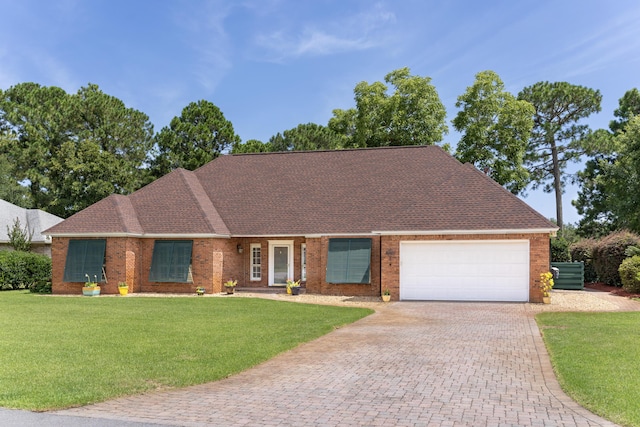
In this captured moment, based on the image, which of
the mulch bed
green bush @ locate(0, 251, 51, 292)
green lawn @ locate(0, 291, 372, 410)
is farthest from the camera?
green bush @ locate(0, 251, 51, 292)

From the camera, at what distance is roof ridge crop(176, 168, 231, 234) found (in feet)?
75.8

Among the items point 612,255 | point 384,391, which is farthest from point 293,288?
point 612,255

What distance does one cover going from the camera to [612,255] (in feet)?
82.8

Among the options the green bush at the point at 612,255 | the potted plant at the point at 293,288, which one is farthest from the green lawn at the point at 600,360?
the green bush at the point at 612,255

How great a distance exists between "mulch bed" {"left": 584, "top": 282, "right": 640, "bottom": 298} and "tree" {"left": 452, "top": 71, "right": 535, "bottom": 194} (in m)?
10.1

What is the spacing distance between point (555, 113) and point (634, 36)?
85.6 ft

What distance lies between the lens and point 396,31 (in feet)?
64.1

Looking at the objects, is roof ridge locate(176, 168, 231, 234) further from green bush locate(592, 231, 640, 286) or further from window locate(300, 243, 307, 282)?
green bush locate(592, 231, 640, 286)

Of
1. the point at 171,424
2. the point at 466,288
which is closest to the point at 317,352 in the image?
the point at 171,424

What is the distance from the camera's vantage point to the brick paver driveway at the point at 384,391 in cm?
610

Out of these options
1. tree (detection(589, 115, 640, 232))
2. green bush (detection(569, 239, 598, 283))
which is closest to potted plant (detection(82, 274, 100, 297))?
green bush (detection(569, 239, 598, 283))

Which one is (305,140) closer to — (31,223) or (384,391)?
(31,223)

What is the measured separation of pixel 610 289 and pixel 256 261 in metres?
17.6

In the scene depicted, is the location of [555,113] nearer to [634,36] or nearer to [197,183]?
[634,36]
